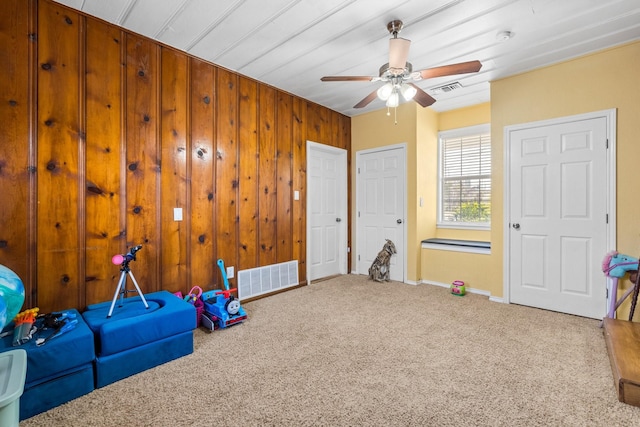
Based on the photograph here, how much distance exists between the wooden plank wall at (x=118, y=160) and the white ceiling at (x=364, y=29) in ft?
0.99

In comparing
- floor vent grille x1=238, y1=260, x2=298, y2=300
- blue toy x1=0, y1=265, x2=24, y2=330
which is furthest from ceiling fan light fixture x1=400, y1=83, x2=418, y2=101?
blue toy x1=0, y1=265, x2=24, y2=330

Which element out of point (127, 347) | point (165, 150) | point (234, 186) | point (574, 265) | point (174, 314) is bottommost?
point (127, 347)

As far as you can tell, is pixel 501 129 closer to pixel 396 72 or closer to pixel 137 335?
pixel 396 72

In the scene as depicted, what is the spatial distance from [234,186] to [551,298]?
369 centimetres

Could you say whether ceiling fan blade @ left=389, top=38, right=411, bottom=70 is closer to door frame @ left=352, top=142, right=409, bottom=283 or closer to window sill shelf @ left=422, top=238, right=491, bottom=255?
door frame @ left=352, top=142, right=409, bottom=283

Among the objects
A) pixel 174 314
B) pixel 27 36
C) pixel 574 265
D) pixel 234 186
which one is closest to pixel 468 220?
pixel 574 265

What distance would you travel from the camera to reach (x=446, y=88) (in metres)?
3.72

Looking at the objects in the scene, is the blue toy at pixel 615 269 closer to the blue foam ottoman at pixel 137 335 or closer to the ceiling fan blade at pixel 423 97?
the ceiling fan blade at pixel 423 97

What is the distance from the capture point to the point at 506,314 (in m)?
3.09

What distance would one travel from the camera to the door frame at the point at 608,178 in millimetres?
2846

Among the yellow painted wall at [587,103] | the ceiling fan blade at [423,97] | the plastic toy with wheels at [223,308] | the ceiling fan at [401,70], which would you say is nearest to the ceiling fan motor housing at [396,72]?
the ceiling fan at [401,70]

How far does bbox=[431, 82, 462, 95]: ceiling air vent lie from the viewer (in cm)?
361

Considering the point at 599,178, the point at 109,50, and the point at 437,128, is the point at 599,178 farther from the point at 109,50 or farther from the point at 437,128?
the point at 109,50

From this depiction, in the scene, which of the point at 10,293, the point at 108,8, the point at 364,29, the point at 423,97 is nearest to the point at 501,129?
the point at 423,97
